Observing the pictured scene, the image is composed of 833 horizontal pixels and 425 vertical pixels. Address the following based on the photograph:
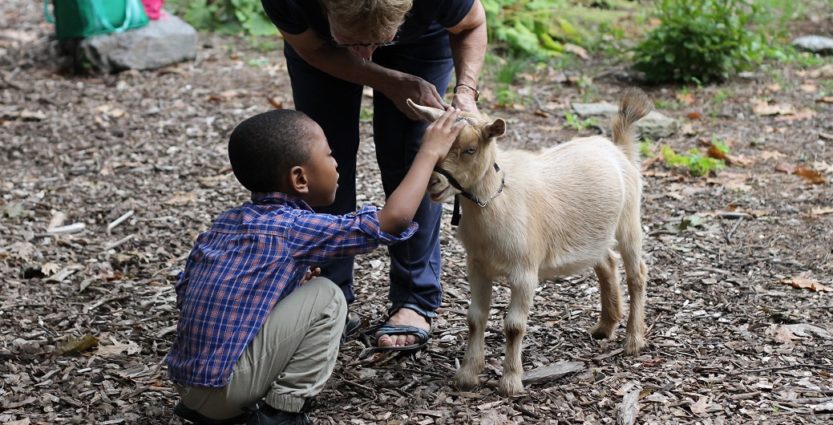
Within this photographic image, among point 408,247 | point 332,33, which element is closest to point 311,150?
point 332,33

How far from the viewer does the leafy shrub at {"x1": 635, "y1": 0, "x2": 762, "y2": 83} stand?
910 centimetres

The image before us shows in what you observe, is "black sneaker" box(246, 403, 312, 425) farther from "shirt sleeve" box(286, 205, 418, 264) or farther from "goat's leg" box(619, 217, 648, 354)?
"goat's leg" box(619, 217, 648, 354)

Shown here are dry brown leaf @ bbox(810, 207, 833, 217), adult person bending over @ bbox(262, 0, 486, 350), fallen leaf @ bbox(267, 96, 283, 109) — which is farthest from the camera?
fallen leaf @ bbox(267, 96, 283, 109)

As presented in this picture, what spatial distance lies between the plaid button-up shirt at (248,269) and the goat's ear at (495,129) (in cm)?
53

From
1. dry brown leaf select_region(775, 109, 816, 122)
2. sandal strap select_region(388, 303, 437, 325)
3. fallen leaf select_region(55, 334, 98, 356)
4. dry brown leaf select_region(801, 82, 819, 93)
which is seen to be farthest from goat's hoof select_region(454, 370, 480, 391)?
dry brown leaf select_region(801, 82, 819, 93)

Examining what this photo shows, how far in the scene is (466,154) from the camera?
376cm

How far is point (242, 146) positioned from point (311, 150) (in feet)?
0.81

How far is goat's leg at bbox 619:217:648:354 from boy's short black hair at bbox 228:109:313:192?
5.70 feet

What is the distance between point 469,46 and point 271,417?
1.87 m

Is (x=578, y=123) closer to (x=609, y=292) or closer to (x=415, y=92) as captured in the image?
(x=609, y=292)

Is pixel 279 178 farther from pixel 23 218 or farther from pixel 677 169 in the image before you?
pixel 677 169

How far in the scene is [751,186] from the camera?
22.5 ft

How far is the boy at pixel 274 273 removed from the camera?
345 cm

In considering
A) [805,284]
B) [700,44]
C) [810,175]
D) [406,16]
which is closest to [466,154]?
[406,16]
